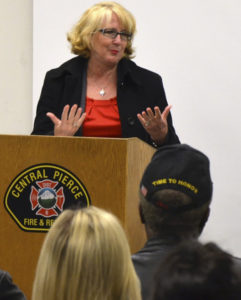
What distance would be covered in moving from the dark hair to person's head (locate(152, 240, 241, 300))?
66cm

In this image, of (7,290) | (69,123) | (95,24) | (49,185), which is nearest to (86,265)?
(7,290)

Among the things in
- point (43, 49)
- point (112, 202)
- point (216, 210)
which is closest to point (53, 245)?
point (112, 202)

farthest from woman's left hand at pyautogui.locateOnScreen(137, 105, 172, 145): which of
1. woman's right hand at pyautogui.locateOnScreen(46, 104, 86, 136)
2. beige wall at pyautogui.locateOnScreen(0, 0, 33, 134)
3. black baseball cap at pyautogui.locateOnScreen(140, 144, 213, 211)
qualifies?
beige wall at pyautogui.locateOnScreen(0, 0, 33, 134)

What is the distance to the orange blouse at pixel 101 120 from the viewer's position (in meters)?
3.27

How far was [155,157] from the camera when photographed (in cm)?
221

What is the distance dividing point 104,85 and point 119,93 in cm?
10

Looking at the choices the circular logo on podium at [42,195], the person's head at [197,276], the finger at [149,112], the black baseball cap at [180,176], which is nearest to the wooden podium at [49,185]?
the circular logo on podium at [42,195]

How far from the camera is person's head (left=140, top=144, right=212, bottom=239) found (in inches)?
78.4

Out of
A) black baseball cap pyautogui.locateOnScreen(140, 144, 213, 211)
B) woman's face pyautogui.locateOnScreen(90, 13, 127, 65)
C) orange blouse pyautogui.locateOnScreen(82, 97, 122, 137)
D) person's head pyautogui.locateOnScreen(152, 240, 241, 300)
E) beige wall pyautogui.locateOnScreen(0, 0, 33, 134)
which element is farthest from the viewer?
beige wall pyautogui.locateOnScreen(0, 0, 33, 134)

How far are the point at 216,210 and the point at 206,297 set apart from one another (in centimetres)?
326

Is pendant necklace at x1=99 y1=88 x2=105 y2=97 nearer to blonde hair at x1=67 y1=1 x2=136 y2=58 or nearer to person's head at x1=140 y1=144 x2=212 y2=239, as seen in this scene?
blonde hair at x1=67 y1=1 x2=136 y2=58

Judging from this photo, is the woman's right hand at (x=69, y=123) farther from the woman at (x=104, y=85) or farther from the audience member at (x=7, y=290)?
the audience member at (x=7, y=290)

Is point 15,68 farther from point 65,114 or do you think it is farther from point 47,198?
point 47,198

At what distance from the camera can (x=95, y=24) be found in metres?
3.46
